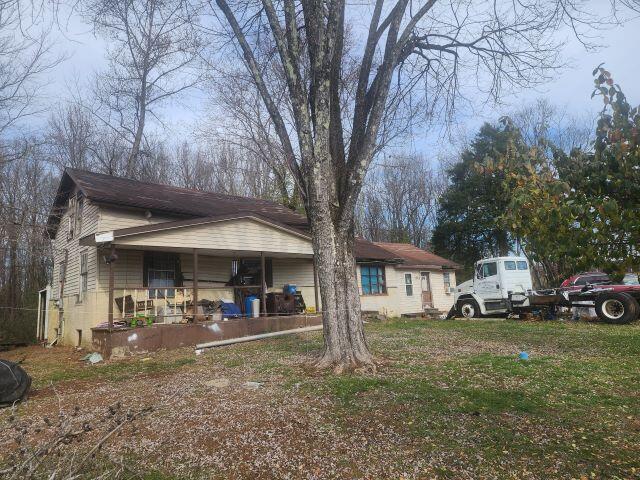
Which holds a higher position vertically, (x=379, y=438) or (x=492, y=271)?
(x=492, y=271)

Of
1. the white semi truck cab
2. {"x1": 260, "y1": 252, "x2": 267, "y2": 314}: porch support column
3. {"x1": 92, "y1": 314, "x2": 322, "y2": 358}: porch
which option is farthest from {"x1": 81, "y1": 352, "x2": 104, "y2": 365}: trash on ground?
the white semi truck cab

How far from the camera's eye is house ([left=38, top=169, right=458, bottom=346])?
12484 mm

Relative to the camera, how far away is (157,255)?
14.1 m

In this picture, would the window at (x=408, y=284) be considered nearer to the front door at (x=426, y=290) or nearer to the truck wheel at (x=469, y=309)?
the front door at (x=426, y=290)

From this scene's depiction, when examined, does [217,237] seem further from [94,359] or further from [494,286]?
[494,286]

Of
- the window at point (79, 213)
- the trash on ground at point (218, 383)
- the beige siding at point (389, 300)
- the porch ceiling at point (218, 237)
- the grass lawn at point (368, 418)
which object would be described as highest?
the window at point (79, 213)

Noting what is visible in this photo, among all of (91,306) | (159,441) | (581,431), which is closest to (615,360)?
(581,431)

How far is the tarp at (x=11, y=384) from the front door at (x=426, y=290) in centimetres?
1938

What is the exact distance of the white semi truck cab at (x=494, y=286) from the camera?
710 inches

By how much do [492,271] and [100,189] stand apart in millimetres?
15057

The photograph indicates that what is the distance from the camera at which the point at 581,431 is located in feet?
14.1

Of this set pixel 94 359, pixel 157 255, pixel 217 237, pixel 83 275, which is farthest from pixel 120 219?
pixel 94 359

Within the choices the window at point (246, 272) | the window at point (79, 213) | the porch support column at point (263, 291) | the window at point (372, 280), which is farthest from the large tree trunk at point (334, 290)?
the window at point (372, 280)

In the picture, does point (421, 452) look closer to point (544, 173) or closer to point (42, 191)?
point (544, 173)
